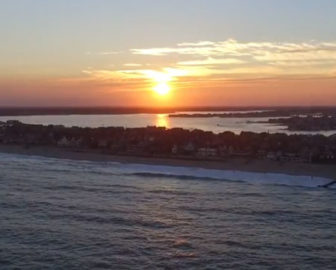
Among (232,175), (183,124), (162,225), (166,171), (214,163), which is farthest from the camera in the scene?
(183,124)

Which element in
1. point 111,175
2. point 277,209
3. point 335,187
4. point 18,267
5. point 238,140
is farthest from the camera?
point 238,140

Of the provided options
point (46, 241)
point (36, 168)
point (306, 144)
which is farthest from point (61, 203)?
point (306, 144)

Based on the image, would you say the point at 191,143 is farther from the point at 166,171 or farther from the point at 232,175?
the point at 232,175

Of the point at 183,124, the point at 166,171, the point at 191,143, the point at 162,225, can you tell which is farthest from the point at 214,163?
the point at 183,124

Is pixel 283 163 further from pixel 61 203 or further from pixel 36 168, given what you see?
pixel 61 203

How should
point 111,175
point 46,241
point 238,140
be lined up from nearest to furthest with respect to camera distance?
point 46,241
point 111,175
point 238,140

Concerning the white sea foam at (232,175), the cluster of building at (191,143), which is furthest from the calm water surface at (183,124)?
the white sea foam at (232,175)
